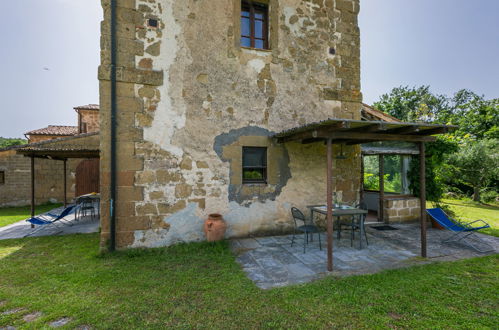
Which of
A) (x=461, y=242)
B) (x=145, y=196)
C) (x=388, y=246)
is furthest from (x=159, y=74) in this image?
(x=461, y=242)

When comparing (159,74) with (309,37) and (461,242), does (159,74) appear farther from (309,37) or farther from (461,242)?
(461,242)

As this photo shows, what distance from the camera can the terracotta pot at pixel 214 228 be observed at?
17.6 feet

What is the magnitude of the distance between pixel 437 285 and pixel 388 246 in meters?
1.79

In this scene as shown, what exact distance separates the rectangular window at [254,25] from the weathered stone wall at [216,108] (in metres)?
0.29

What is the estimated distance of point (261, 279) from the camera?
3822mm

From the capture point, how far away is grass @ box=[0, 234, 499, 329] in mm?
2801

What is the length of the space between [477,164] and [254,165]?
48.0 ft

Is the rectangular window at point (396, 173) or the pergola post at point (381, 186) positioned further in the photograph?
the rectangular window at point (396, 173)

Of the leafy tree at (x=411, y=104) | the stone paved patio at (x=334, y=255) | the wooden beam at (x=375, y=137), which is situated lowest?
the stone paved patio at (x=334, y=255)

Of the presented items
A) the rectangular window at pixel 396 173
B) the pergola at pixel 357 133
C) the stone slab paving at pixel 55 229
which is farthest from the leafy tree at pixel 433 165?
the stone slab paving at pixel 55 229

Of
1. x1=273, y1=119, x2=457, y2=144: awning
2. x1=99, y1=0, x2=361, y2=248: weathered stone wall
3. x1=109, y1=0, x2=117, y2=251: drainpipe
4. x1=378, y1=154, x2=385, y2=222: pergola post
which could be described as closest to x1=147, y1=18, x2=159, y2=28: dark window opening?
x1=99, y1=0, x2=361, y2=248: weathered stone wall

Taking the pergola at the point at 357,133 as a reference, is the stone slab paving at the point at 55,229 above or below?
below

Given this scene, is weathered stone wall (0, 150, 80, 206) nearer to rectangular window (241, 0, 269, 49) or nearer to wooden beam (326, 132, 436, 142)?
rectangular window (241, 0, 269, 49)

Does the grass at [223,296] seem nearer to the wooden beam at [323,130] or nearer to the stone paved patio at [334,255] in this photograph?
the stone paved patio at [334,255]
